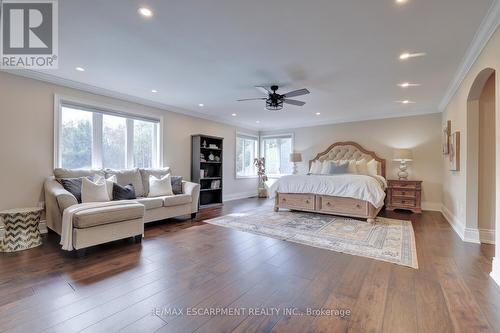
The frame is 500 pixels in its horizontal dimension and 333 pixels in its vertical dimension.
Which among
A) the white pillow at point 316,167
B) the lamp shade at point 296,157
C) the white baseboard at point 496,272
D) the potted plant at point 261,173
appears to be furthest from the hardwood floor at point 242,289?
the potted plant at point 261,173

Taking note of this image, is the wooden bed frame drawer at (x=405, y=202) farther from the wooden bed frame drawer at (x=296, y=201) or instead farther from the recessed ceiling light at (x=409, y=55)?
the recessed ceiling light at (x=409, y=55)

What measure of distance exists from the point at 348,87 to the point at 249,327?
3.91 m

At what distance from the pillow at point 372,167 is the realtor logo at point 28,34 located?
20.8 feet

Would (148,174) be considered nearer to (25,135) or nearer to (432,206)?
(25,135)

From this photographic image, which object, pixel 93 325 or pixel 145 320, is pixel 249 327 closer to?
pixel 145 320

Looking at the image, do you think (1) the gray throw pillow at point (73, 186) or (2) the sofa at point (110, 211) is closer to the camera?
(2) the sofa at point (110, 211)

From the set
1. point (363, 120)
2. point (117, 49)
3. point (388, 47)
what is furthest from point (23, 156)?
point (363, 120)

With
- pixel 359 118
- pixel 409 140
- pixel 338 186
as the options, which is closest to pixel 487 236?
pixel 338 186

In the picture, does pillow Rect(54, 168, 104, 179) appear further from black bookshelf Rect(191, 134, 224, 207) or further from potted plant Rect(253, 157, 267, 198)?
potted plant Rect(253, 157, 267, 198)

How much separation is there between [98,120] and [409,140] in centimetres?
693

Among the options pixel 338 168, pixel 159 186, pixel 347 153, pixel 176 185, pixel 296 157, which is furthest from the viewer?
pixel 296 157

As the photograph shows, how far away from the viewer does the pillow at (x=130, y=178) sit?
4.23 meters

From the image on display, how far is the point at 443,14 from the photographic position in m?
2.15

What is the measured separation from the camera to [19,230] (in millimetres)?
2959
